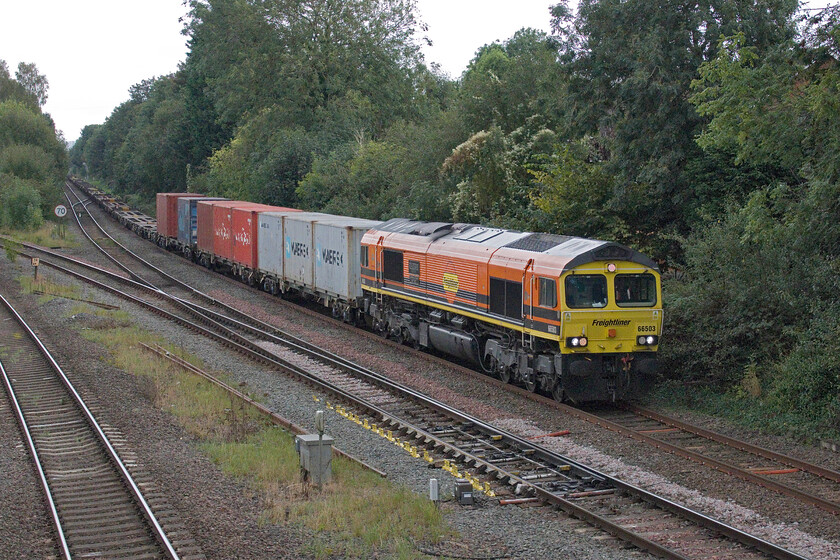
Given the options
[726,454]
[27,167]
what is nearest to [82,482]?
[726,454]

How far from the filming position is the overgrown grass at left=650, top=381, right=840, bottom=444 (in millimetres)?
14320

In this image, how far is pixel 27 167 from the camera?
221ft

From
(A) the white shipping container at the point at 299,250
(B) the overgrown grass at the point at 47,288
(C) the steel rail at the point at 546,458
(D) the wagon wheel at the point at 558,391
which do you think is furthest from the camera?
(B) the overgrown grass at the point at 47,288

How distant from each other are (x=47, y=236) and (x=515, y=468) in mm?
47586

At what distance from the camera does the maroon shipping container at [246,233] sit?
112ft

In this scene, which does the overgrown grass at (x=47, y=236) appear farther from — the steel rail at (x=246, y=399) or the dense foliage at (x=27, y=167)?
the steel rail at (x=246, y=399)

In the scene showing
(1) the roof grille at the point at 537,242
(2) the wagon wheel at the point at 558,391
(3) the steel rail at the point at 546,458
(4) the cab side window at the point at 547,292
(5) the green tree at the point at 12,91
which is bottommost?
(3) the steel rail at the point at 546,458

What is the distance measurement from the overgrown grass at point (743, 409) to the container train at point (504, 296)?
2.65 ft

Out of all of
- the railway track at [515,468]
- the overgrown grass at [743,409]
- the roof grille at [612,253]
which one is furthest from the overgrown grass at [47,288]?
the overgrown grass at [743,409]

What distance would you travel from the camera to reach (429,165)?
3653 centimetres

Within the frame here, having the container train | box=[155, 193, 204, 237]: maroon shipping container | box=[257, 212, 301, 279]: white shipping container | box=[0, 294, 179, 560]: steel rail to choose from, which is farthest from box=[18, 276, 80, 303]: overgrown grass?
box=[155, 193, 204, 237]: maroon shipping container

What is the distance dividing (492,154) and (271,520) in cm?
2160

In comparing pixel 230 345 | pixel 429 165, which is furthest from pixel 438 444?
pixel 429 165

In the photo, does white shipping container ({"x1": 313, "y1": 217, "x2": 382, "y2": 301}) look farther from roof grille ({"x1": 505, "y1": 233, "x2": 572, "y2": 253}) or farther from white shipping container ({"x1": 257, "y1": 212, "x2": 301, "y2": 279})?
roof grille ({"x1": 505, "y1": 233, "x2": 572, "y2": 253})
